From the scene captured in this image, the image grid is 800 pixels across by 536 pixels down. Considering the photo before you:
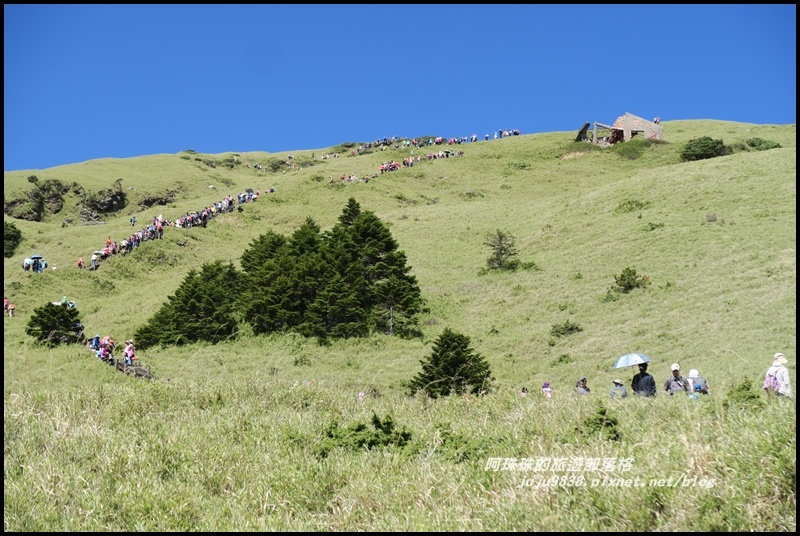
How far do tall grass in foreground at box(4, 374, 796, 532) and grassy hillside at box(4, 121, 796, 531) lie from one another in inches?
1.0

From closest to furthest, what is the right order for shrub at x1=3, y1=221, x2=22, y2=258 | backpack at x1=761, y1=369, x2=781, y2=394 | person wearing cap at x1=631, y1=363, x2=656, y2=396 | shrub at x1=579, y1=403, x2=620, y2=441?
shrub at x1=579, y1=403, x2=620, y2=441, backpack at x1=761, y1=369, x2=781, y2=394, person wearing cap at x1=631, y1=363, x2=656, y2=396, shrub at x1=3, y1=221, x2=22, y2=258

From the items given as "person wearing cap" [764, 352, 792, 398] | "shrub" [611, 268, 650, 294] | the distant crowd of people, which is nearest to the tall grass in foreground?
"person wearing cap" [764, 352, 792, 398]

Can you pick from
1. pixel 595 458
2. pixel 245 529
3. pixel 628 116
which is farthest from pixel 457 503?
pixel 628 116

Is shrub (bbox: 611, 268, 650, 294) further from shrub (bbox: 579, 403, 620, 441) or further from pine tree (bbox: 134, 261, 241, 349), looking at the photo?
shrub (bbox: 579, 403, 620, 441)

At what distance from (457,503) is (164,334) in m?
27.8

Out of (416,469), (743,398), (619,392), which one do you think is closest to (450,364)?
(619,392)

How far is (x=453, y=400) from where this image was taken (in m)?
8.23

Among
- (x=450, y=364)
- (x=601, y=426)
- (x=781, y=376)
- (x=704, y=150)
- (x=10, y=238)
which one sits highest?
(x=704, y=150)

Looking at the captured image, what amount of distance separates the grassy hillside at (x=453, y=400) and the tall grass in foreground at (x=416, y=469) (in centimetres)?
2

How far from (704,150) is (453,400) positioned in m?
79.2

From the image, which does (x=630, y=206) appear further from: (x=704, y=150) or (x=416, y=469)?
(x=416, y=469)

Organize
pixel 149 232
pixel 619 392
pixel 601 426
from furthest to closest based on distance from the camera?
pixel 149 232
pixel 619 392
pixel 601 426

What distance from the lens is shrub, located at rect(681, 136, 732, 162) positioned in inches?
2945

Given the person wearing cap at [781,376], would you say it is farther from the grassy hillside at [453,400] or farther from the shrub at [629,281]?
the shrub at [629,281]
